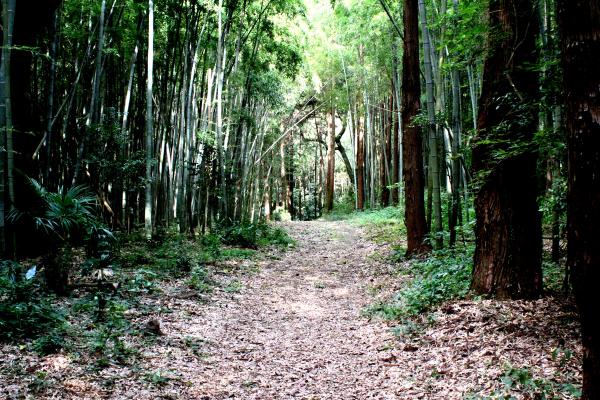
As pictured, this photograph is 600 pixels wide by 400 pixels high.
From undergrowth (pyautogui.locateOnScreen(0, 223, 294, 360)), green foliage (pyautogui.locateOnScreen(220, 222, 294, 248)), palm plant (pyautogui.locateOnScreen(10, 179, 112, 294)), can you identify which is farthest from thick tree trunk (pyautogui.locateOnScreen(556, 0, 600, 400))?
green foliage (pyautogui.locateOnScreen(220, 222, 294, 248))

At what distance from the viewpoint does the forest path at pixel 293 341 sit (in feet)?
11.2

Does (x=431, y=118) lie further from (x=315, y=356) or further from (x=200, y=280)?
(x=315, y=356)

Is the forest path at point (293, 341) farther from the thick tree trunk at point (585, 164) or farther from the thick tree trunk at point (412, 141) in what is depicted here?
the thick tree trunk at point (585, 164)

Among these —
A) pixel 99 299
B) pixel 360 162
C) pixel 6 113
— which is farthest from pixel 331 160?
pixel 99 299

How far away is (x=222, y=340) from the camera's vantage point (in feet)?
14.8

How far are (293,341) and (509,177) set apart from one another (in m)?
2.72

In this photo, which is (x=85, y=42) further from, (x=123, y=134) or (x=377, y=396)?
(x=377, y=396)

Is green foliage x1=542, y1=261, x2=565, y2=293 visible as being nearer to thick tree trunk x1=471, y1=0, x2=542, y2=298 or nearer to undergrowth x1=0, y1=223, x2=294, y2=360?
thick tree trunk x1=471, y1=0, x2=542, y2=298

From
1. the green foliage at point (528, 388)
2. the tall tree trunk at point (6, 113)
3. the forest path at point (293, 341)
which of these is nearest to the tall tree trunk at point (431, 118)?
the forest path at point (293, 341)

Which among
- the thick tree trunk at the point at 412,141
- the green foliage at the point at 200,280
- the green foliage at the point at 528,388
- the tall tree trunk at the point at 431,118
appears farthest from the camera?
the thick tree trunk at the point at 412,141

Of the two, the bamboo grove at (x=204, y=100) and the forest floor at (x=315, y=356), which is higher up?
the bamboo grove at (x=204, y=100)

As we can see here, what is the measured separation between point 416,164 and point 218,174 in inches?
210

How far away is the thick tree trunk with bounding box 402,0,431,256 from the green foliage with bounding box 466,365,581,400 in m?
5.20

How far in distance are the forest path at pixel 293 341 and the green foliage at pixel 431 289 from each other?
29 centimetres
